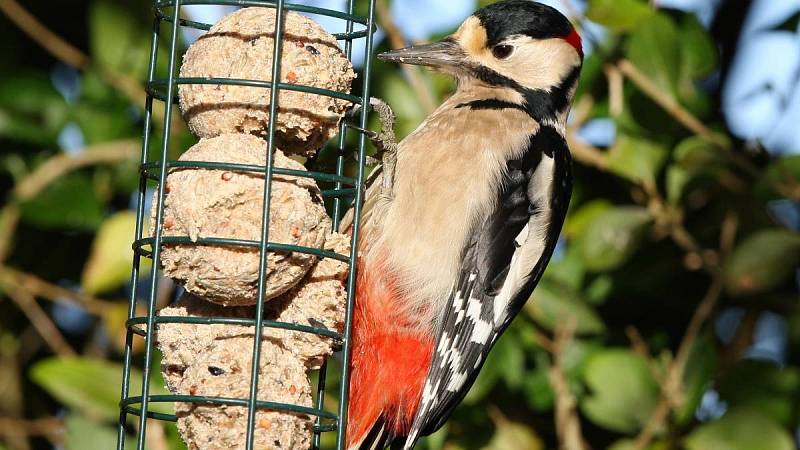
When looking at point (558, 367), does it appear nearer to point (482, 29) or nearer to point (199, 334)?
point (482, 29)

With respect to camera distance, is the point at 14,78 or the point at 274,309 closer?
the point at 274,309

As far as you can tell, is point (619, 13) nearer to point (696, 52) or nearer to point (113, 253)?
point (696, 52)

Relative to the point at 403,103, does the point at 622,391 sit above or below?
below

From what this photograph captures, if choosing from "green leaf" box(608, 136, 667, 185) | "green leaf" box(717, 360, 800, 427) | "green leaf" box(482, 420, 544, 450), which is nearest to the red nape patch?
"green leaf" box(608, 136, 667, 185)

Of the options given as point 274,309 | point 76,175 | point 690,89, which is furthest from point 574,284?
point 76,175

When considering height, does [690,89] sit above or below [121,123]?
above

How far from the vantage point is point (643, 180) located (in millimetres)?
4238

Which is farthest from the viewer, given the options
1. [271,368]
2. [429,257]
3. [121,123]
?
[121,123]

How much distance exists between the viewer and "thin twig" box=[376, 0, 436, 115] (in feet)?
13.6

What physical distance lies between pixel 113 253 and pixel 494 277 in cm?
131

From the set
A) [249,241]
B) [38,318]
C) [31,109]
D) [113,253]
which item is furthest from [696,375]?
[31,109]

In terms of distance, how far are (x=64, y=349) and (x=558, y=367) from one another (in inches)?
70.5

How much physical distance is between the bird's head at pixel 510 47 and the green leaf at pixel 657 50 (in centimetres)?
24

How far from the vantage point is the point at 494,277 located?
3684 millimetres
